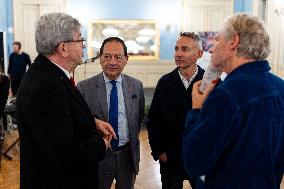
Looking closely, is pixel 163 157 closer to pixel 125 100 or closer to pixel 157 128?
pixel 157 128

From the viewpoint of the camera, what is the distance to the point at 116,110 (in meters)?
2.61

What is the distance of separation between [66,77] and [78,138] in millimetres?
306

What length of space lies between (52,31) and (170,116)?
117 centimetres

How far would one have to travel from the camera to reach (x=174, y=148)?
2656 millimetres

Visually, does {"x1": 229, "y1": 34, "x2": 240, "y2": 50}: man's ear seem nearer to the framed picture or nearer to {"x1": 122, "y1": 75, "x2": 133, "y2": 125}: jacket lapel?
{"x1": 122, "y1": 75, "x2": 133, "y2": 125}: jacket lapel

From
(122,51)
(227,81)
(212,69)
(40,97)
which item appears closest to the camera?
(227,81)

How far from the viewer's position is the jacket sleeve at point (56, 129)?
1.69 metres

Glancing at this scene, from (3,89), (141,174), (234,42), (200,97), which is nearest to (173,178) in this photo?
(200,97)

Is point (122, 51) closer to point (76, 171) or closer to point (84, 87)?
point (84, 87)

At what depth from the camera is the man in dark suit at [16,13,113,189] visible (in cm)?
170

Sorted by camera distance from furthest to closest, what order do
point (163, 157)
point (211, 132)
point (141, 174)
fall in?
point (141, 174), point (163, 157), point (211, 132)

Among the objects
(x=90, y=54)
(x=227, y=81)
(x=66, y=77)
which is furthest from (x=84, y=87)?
(x=90, y=54)

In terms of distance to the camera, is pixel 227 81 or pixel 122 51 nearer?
pixel 227 81

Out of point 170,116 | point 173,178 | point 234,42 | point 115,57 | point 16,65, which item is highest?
point 234,42
